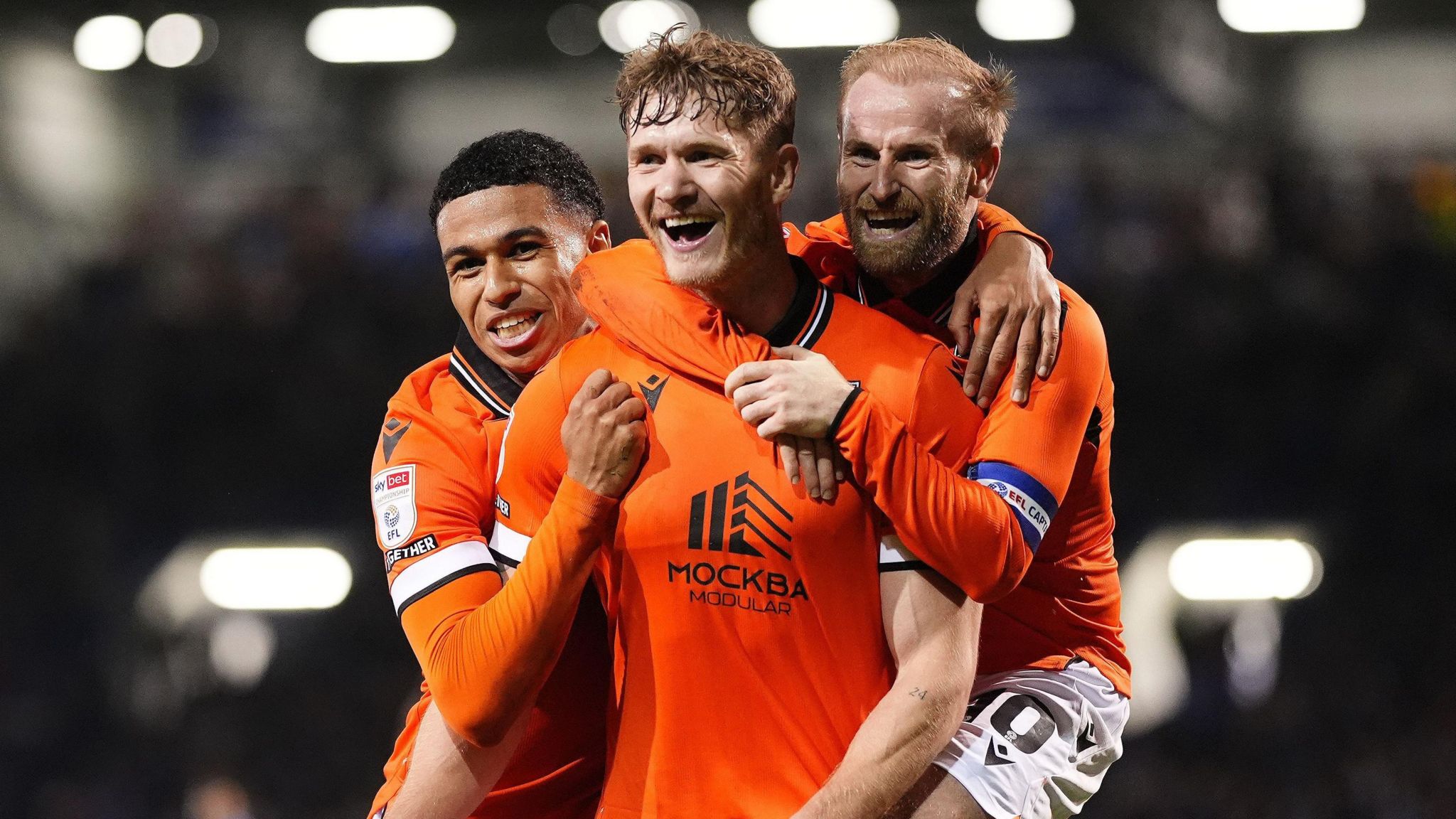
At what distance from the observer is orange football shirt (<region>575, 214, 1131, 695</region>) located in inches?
92.5

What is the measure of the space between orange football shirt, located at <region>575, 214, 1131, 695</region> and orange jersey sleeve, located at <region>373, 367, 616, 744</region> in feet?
1.07

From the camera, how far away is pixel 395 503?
290 cm

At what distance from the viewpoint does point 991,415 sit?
263cm

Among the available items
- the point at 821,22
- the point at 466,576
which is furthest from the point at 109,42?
the point at 466,576

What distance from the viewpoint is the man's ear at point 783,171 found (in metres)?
2.56

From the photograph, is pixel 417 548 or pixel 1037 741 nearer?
pixel 417 548

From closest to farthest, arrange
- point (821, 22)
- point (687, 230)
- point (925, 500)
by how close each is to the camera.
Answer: point (925, 500) < point (687, 230) < point (821, 22)

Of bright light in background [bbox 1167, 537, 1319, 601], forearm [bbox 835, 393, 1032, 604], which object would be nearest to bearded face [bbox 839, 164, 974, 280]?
forearm [bbox 835, 393, 1032, 604]

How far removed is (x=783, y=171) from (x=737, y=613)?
704 millimetres

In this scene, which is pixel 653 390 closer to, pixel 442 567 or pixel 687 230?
pixel 687 230

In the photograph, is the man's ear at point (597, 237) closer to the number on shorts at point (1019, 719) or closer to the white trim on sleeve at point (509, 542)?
the white trim on sleeve at point (509, 542)

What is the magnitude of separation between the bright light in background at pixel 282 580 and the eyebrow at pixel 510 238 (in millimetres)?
7867

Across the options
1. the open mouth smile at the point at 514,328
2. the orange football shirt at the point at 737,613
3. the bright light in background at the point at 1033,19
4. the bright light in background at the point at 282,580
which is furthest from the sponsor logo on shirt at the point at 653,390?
the bright light in background at the point at 1033,19

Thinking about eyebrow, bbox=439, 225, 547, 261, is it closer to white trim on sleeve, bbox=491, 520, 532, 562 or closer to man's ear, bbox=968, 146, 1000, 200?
white trim on sleeve, bbox=491, 520, 532, 562
